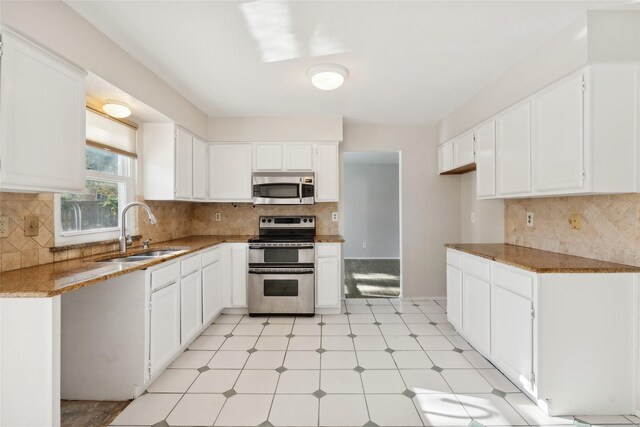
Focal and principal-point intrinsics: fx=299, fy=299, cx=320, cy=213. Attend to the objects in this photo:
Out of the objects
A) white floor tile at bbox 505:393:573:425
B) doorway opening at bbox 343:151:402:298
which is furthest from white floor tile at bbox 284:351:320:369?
doorway opening at bbox 343:151:402:298

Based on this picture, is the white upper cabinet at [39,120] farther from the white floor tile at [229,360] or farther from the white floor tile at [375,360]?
the white floor tile at [375,360]

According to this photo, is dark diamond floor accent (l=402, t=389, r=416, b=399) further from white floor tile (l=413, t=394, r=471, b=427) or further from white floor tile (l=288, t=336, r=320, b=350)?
white floor tile (l=288, t=336, r=320, b=350)

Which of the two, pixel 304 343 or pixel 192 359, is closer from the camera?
pixel 192 359

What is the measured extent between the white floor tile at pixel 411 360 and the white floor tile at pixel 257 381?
996 millimetres

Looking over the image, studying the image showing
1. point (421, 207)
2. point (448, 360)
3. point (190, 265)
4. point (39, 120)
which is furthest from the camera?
point (421, 207)

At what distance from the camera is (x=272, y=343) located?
2795 mm

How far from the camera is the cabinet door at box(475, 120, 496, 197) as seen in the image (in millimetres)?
2719

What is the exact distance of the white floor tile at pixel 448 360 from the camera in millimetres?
2385

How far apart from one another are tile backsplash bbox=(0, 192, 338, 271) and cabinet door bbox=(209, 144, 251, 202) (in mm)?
319

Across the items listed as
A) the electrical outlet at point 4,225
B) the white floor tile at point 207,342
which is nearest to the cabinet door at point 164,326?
the white floor tile at point 207,342

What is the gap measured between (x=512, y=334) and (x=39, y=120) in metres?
3.10

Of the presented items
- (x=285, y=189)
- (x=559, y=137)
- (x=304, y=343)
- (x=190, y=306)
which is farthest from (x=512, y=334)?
(x=285, y=189)

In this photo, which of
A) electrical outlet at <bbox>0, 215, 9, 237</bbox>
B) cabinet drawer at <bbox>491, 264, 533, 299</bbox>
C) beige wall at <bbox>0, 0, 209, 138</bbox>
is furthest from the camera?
cabinet drawer at <bbox>491, 264, 533, 299</bbox>

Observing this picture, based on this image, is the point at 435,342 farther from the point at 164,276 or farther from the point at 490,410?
the point at 164,276
